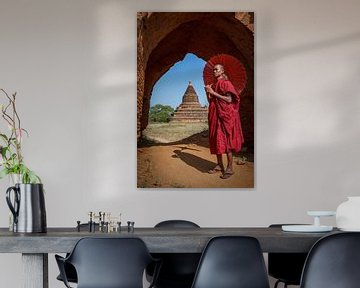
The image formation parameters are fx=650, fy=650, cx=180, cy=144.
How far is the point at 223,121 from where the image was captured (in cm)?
543

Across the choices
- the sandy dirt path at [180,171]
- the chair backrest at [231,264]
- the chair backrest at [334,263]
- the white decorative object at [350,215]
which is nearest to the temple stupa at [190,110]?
the sandy dirt path at [180,171]

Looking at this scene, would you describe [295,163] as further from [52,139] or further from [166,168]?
[52,139]

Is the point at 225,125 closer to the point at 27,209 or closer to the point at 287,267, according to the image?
the point at 287,267

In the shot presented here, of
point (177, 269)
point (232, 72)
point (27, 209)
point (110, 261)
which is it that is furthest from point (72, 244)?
point (232, 72)

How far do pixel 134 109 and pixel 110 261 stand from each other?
2396 millimetres

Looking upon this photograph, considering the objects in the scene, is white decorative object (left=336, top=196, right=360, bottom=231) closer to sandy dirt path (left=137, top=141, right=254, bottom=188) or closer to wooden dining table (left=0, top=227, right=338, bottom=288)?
wooden dining table (left=0, top=227, right=338, bottom=288)

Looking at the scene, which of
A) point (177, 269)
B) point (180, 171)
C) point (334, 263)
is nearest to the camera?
point (334, 263)

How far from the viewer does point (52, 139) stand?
17.6ft

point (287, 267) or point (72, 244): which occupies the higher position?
point (72, 244)

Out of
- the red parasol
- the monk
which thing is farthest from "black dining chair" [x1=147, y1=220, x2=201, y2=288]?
the red parasol

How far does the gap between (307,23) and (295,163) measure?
3.87ft

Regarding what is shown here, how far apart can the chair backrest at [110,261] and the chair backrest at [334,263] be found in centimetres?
78

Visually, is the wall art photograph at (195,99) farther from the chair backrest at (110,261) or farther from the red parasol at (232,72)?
the chair backrest at (110,261)

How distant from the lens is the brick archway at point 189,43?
540cm
